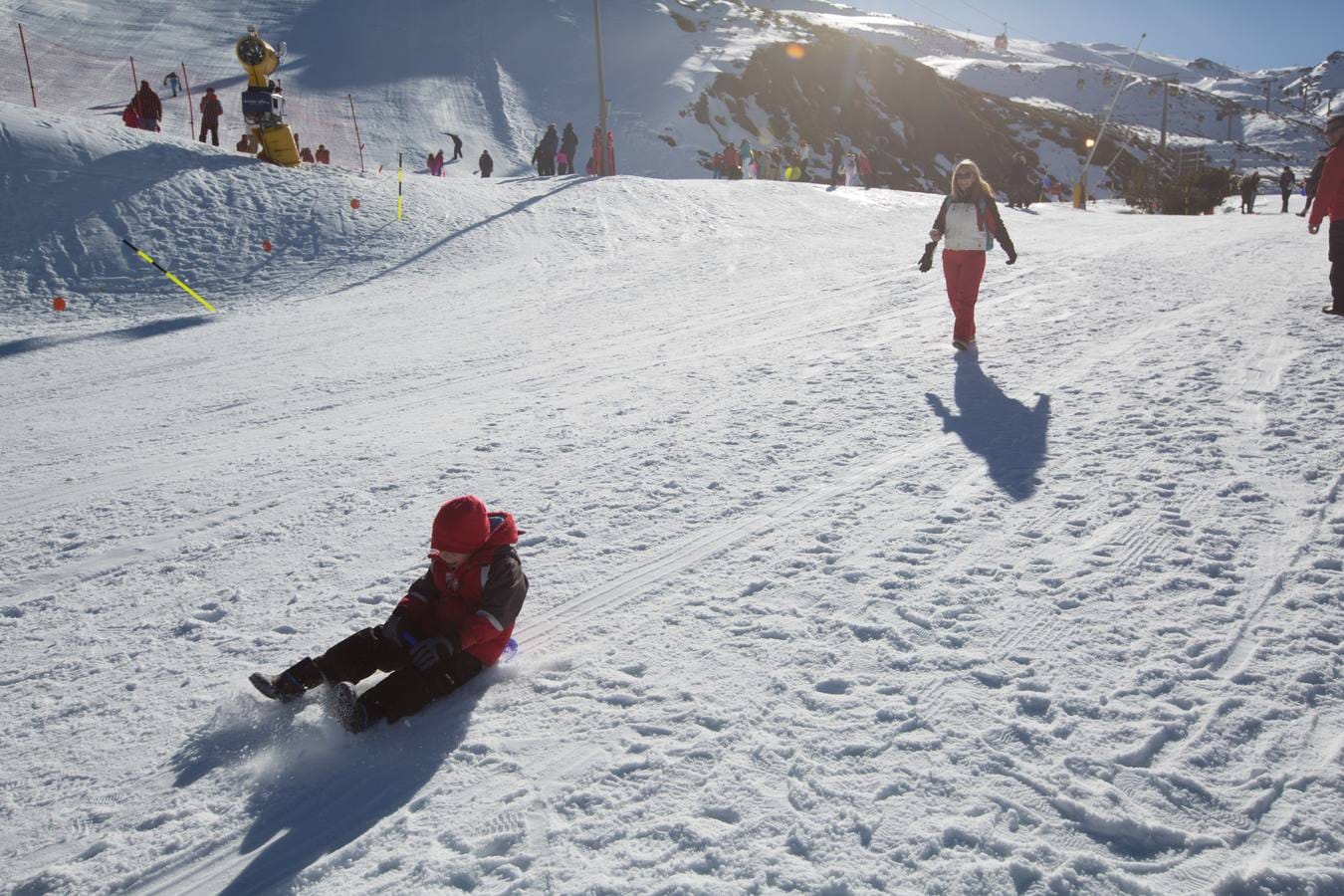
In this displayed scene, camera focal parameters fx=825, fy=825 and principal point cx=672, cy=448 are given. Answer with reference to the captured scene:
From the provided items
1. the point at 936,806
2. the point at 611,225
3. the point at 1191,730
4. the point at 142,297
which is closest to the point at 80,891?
the point at 936,806

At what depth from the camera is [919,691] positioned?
2887 mm

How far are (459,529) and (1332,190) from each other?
861cm

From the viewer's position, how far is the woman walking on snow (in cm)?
715

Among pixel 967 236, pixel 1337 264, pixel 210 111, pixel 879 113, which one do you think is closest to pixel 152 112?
pixel 210 111

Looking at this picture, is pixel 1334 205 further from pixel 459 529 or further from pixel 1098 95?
pixel 1098 95

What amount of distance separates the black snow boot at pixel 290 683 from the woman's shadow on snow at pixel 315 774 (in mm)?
89

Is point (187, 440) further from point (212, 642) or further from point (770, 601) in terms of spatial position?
point (770, 601)

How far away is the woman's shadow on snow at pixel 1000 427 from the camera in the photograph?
15.5 ft

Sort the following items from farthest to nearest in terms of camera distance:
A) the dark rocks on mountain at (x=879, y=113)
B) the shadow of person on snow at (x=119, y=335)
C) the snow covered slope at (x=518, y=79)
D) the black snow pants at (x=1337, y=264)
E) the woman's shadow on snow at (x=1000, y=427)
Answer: the dark rocks on mountain at (x=879, y=113) < the snow covered slope at (x=518, y=79) < the shadow of person on snow at (x=119, y=335) < the black snow pants at (x=1337, y=264) < the woman's shadow on snow at (x=1000, y=427)

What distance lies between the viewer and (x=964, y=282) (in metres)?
7.27

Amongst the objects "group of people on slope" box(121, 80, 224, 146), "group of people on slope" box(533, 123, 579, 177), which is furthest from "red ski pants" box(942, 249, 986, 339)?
"group of people on slope" box(533, 123, 579, 177)

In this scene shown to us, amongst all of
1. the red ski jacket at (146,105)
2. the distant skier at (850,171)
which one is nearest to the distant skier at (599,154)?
the distant skier at (850,171)

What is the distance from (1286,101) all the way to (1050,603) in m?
167

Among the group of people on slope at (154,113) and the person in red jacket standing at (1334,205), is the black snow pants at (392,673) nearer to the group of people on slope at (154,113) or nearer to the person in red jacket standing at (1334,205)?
the person in red jacket standing at (1334,205)
